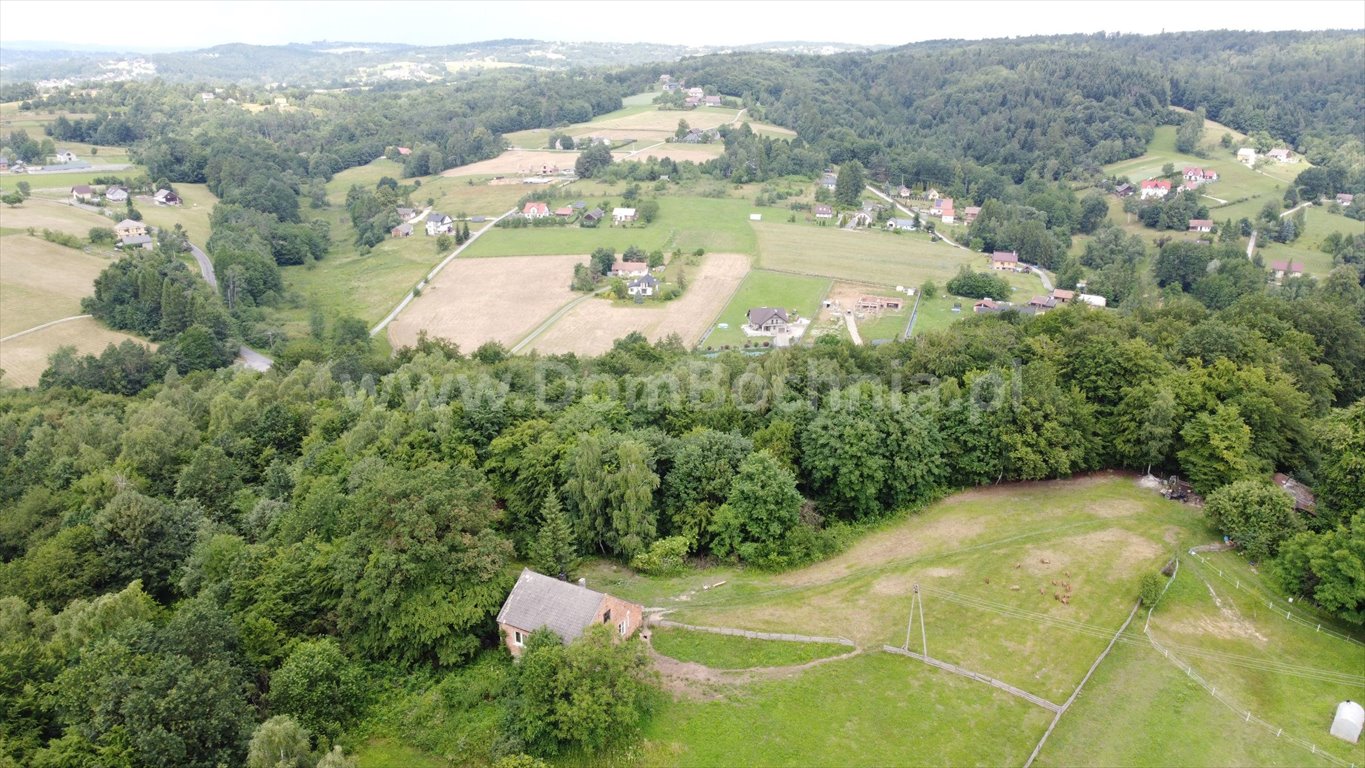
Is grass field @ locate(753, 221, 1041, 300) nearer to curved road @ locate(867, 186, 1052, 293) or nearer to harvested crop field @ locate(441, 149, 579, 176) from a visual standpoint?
curved road @ locate(867, 186, 1052, 293)

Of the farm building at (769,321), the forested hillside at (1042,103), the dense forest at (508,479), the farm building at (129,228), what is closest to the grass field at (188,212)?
the farm building at (129,228)

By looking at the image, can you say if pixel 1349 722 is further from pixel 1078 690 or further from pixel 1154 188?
pixel 1154 188

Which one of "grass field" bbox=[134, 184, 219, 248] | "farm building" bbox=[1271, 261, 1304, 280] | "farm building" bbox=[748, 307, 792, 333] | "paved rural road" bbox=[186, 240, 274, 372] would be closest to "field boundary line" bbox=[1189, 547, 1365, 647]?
"farm building" bbox=[748, 307, 792, 333]

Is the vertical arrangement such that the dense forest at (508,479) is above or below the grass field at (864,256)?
above

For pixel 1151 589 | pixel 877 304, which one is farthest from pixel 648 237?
pixel 1151 589

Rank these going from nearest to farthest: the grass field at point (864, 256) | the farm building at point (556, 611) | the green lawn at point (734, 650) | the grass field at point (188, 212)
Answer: the farm building at point (556, 611) < the green lawn at point (734, 650) < the grass field at point (864, 256) < the grass field at point (188, 212)

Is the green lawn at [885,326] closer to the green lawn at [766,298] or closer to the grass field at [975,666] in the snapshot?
the green lawn at [766,298]
